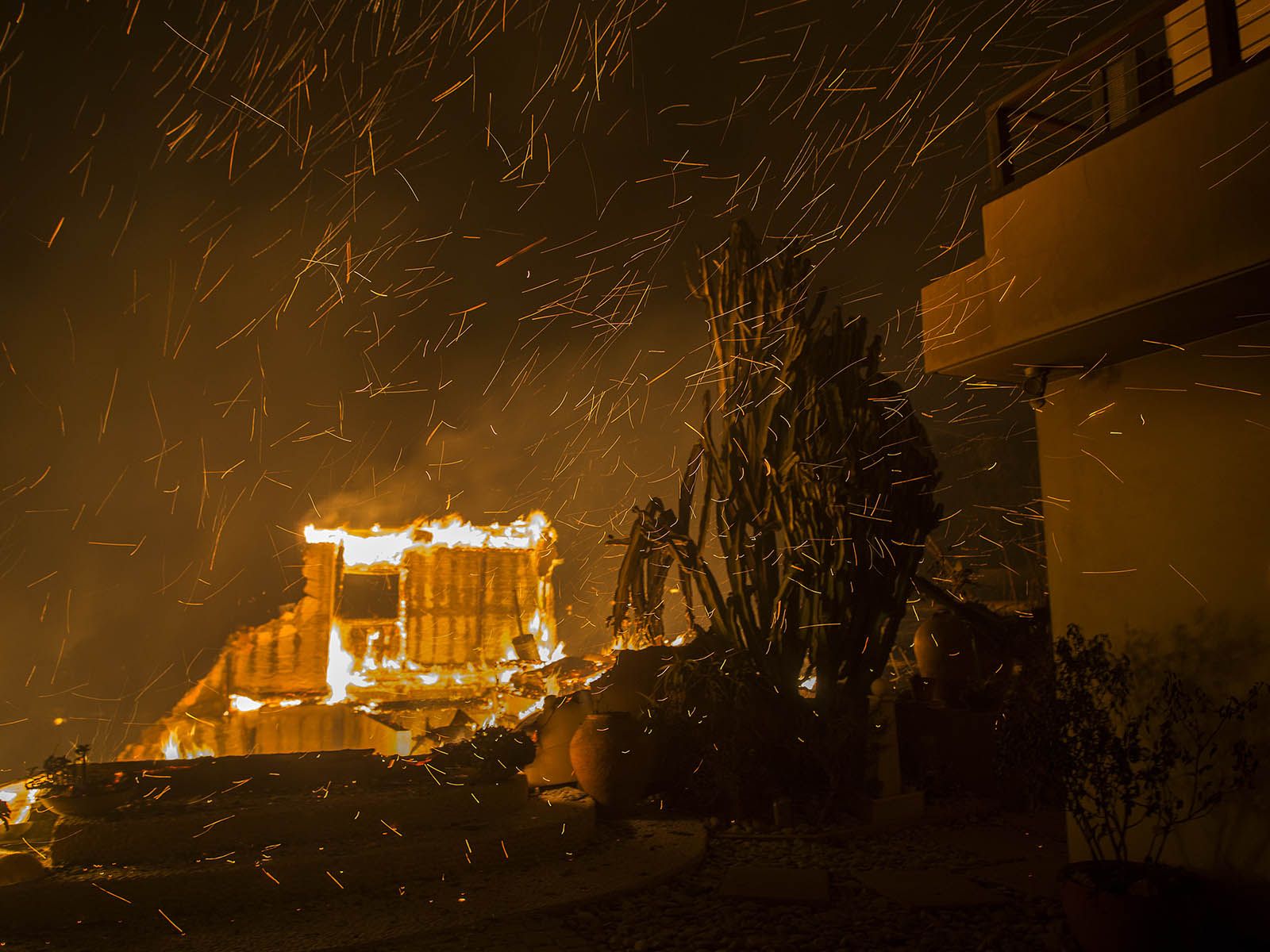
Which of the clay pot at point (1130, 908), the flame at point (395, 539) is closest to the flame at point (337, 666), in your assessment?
the flame at point (395, 539)

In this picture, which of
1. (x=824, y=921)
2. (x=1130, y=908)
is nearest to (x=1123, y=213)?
(x=1130, y=908)

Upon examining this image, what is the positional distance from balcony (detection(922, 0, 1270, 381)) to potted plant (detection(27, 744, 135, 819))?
225 inches

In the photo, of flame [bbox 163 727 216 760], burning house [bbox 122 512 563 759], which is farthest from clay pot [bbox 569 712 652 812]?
flame [bbox 163 727 216 760]

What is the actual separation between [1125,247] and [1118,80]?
135 centimetres

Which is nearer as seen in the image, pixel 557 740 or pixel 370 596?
pixel 557 740

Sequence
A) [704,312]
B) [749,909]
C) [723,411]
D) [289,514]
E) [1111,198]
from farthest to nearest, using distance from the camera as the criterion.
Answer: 1. [289,514]
2. [704,312]
3. [723,411]
4. [749,909]
5. [1111,198]

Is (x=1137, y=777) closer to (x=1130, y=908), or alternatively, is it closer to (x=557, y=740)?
(x=1130, y=908)

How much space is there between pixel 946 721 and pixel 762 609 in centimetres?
185

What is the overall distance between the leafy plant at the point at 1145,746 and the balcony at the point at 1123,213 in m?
1.61

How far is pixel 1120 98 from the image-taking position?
4691 mm

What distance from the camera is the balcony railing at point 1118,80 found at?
13.0 ft

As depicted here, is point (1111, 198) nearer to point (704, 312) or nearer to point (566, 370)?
point (704, 312)

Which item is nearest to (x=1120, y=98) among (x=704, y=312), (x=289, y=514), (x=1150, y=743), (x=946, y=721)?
(x=1150, y=743)

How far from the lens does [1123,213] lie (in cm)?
411
